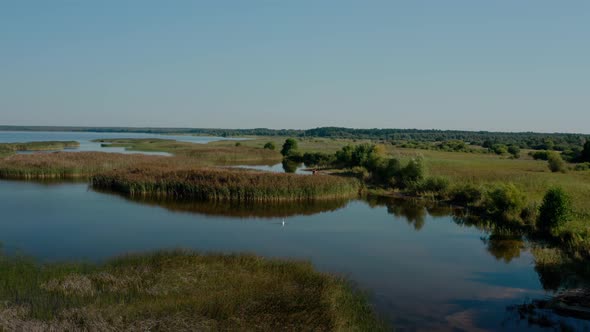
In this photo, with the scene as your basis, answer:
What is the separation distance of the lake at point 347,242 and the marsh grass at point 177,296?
5.34 ft

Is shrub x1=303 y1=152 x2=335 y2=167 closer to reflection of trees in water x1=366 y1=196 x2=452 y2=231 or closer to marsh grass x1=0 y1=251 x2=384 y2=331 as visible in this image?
reflection of trees in water x1=366 y1=196 x2=452 y2=231

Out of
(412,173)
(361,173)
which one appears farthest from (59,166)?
(412,173)

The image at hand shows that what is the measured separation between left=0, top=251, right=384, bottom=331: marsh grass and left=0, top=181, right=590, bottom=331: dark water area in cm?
157

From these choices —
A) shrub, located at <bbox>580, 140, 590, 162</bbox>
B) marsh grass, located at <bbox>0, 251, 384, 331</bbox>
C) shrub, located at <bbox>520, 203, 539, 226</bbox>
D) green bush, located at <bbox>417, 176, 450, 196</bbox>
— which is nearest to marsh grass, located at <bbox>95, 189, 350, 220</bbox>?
green bush, located at <bbox>417, 176, 450, 196</bbox>

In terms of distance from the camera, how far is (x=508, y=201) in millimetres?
22406

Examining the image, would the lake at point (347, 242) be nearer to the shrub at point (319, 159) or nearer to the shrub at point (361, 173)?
the shrub at point (361, 173)

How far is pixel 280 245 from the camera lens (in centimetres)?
1764

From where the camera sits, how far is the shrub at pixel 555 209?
60.6 feet

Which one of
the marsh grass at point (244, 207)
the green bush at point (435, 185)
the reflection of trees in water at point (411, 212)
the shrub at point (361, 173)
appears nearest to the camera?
the reflection of trees in water at point (411, 212)

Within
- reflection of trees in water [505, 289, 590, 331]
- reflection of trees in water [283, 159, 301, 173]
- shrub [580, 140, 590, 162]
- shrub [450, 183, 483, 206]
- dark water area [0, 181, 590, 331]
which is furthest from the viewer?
reflection of trees in water [283, 159, 301, 173]

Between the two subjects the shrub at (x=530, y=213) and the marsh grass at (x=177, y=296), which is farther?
the shrub at (x=530, y=213)

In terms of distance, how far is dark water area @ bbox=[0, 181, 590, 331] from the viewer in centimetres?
1212

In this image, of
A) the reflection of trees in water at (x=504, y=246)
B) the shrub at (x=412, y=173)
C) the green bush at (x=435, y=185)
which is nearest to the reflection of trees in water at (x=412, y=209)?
the green bush at (x=435, y=185)

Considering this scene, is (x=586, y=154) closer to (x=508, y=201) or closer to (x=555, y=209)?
(x=508, y=201)
